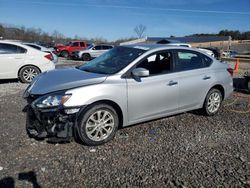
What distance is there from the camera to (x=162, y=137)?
5148 mm

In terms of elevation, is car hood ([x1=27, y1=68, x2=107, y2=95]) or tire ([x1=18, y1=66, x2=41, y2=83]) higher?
car hood ([x1=27, y1=68, x2=107, y2=95])

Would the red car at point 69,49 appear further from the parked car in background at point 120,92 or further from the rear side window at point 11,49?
the parked car in background at point 120,92

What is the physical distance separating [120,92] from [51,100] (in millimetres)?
1138

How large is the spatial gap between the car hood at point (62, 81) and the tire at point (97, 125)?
0.45 metres

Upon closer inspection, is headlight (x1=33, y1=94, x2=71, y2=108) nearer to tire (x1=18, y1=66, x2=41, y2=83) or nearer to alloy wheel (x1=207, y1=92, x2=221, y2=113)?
alloy wheel (x1=207, y1=92, x2=221, y2=113)

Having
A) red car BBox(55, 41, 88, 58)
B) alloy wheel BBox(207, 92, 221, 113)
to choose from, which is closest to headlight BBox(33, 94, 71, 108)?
alloy wheel BBox(207, 92, 221, 113)

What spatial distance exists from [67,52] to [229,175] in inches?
1044

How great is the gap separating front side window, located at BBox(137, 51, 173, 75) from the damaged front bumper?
160 centimetres

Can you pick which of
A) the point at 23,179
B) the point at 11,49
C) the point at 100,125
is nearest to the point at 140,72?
the point at 100,125

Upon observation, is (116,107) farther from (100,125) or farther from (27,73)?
(27,73)

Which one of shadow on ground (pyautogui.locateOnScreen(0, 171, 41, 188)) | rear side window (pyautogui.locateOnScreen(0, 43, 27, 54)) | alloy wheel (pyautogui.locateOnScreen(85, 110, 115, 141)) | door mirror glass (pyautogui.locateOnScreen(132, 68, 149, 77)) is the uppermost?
rear side window (pyautogui.locateOnScreen(0, 43, 27, 54))

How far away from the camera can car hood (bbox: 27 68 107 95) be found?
4516mm

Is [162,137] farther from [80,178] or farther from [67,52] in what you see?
[67,52]

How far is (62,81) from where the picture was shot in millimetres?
4699
